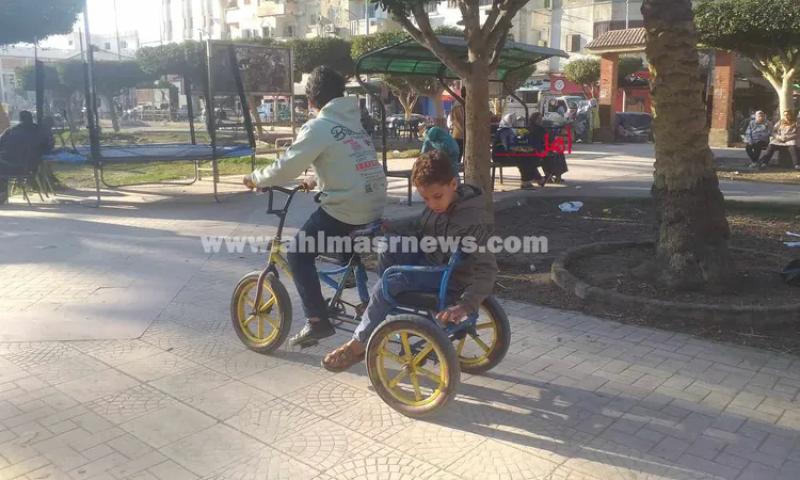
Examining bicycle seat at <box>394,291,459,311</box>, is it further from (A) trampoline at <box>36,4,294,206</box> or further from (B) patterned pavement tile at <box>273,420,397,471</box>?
(A) trampoline at <box>36,4,294,206</box>

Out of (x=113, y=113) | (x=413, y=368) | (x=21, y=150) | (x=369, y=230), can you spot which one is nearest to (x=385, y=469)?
(x=413, y=368)

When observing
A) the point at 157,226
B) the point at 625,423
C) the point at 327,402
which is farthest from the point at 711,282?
the point at 157,226

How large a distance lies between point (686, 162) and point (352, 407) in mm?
3512

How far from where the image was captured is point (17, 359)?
449cm

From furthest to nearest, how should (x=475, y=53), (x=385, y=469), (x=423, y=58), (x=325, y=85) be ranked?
(x=423, y=58), (x=475, y=53), (x=325, y=85), (x=385, y=469)

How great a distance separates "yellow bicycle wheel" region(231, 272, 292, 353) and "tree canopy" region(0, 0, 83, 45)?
1622 cm

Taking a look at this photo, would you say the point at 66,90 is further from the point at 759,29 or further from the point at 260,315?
the point at 759,29

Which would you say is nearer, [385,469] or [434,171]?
[385,469]

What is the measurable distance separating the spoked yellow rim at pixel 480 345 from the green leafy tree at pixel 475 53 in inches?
100

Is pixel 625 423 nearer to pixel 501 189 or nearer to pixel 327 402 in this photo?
pixel 327 402

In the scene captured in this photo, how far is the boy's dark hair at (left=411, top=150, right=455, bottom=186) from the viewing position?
356cm

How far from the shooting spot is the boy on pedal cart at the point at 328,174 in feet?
13.2

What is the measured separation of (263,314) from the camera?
14.9 feet

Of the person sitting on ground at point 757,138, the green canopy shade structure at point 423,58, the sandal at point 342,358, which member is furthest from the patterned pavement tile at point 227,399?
the person sitting on ground at point 757,138
